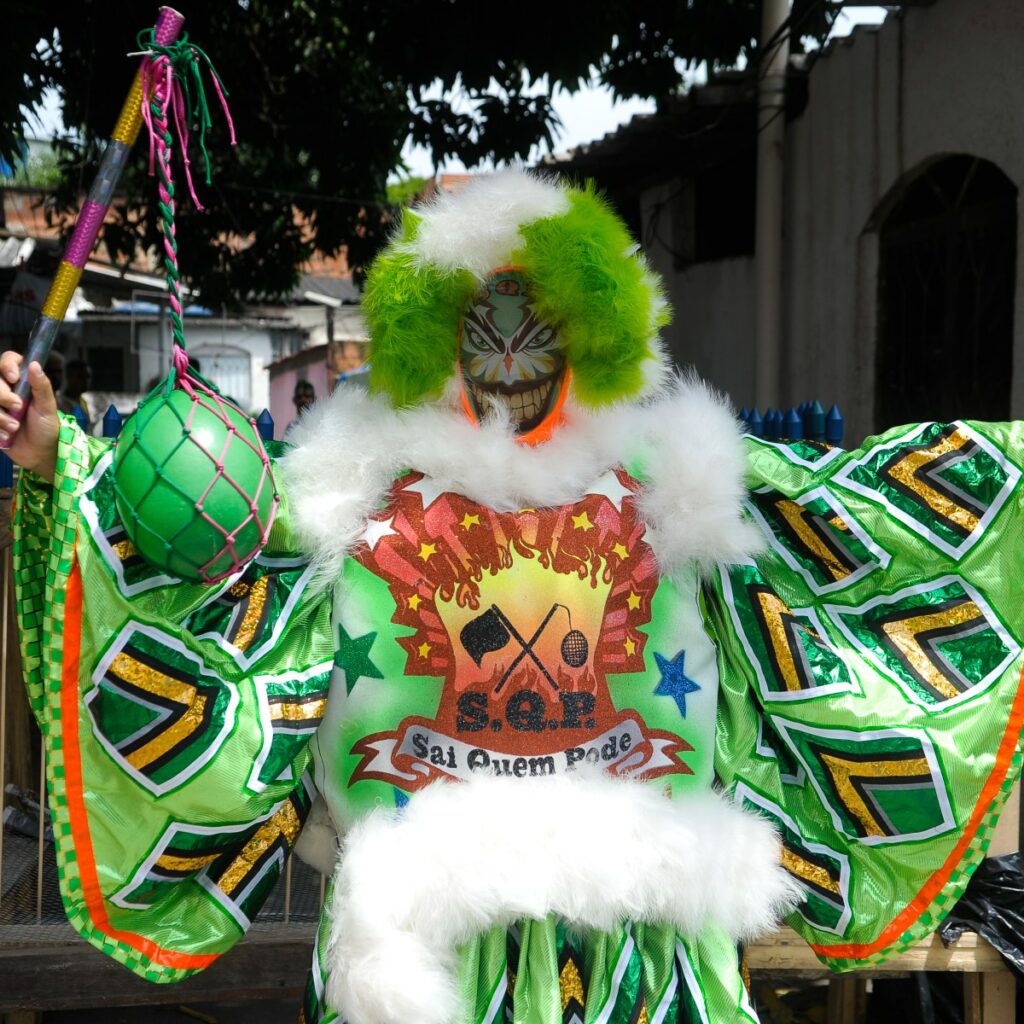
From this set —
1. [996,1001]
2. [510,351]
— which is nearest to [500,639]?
[510,351]

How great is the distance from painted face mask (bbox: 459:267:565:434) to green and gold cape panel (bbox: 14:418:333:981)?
46cm

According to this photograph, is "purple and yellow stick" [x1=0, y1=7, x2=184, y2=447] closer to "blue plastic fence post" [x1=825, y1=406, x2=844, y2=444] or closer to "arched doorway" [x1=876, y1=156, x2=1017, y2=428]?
"blue plastic fence post" [x1=825, y1=406, x2=844, y2=444]

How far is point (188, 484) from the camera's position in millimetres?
1678

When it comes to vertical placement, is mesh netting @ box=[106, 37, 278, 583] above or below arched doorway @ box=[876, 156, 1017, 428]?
below

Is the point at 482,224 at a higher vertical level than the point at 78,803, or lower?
higher

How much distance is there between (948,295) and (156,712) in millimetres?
4297

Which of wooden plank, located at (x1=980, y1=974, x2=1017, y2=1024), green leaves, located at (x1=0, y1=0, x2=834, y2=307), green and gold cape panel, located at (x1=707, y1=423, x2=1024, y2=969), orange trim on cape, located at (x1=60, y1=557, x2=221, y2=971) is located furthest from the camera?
green leaves, located at (x1=0, y1=0, x2=834, y2=307)

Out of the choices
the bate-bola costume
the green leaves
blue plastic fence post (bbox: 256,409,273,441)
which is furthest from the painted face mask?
the green leaves

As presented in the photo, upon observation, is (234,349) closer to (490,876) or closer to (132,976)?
(132,976)

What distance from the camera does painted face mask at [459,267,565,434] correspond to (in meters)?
2.12

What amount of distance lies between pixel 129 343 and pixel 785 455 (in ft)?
56.3

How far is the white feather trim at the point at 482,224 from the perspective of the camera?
207 centimetres

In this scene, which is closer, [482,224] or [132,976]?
[482,224]

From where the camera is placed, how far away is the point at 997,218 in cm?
475
